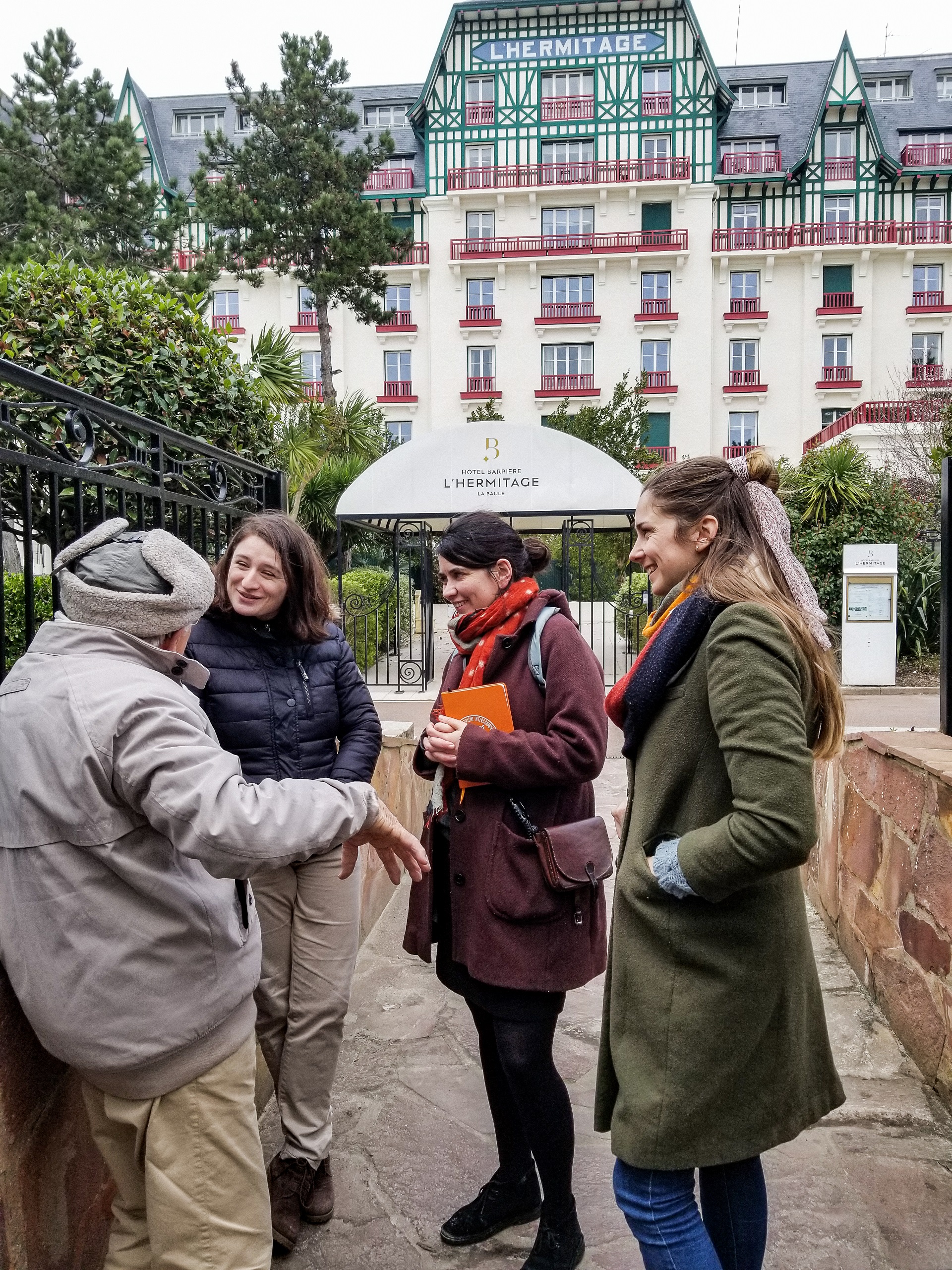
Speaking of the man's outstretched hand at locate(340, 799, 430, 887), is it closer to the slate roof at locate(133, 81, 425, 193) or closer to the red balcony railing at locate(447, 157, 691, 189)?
the red balcony railing at locate(447, 157, 691, 189)

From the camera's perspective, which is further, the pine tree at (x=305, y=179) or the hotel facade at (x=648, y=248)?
the hotel facade at (x=648, y=248)

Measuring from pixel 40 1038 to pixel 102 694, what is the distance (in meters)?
0.62

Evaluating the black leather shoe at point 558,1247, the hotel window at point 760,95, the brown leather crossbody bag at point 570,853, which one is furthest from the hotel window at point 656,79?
the black leather shoe at point 558,1247

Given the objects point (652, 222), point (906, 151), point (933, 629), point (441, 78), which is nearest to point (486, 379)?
point (652, 222)

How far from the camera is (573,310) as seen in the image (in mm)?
32875

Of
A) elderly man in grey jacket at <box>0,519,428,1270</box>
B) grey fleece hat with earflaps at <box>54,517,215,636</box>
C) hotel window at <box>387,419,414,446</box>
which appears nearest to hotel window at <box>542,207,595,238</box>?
hotel window at <box>387,419,414,446</box>

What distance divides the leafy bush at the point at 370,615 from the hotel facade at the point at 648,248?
56.7 feet

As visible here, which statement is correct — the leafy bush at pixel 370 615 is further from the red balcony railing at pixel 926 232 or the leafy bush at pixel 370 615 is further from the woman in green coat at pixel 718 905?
the red balcony railing at pixel 926 232

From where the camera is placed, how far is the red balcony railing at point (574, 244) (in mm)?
32156

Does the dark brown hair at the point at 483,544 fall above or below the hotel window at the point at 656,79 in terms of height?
below

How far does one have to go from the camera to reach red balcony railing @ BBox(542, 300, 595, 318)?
32875 mm

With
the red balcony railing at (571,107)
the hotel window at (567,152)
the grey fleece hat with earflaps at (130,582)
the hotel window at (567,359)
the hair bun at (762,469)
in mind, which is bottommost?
the grey fleece hat with earflaps at (130,582)

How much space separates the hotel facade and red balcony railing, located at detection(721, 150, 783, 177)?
12cm

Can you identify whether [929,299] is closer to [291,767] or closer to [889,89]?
[889,89]
